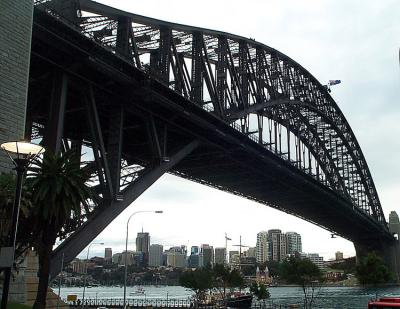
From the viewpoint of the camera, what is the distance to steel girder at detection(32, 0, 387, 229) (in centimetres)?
4172

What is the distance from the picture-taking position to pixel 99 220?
35406 millimetres

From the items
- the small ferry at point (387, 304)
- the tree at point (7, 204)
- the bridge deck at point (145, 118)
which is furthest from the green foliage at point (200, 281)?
the tree at point (7, 204)

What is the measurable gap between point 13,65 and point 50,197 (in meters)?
7.26

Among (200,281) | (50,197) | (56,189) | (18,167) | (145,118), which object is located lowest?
(200,281)

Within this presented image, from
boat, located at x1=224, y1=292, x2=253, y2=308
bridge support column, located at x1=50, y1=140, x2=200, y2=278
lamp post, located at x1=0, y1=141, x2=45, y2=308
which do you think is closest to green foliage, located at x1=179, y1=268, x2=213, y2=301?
boat, located at x1=224, y1=292, x2=253, y2=308

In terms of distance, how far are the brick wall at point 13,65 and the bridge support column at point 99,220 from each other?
8435 mm

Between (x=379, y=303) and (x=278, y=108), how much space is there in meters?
64.9

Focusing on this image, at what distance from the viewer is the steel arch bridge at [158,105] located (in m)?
34.8

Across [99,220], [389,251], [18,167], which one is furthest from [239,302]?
[389,251]

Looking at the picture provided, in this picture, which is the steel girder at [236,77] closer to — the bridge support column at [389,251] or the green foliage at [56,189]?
the green foliage at [56,189]

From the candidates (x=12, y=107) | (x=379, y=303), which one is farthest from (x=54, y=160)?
(x=379, y=303)

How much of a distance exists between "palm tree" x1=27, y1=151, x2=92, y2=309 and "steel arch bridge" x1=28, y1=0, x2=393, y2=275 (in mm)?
7384

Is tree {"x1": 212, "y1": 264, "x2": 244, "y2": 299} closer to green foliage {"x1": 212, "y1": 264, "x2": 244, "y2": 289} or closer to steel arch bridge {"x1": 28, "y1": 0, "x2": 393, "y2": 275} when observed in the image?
green foliage {"x1": 212, "y1": 264, "x2": 244, "y2": 289}

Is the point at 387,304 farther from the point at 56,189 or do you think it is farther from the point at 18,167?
the point at 18,167
